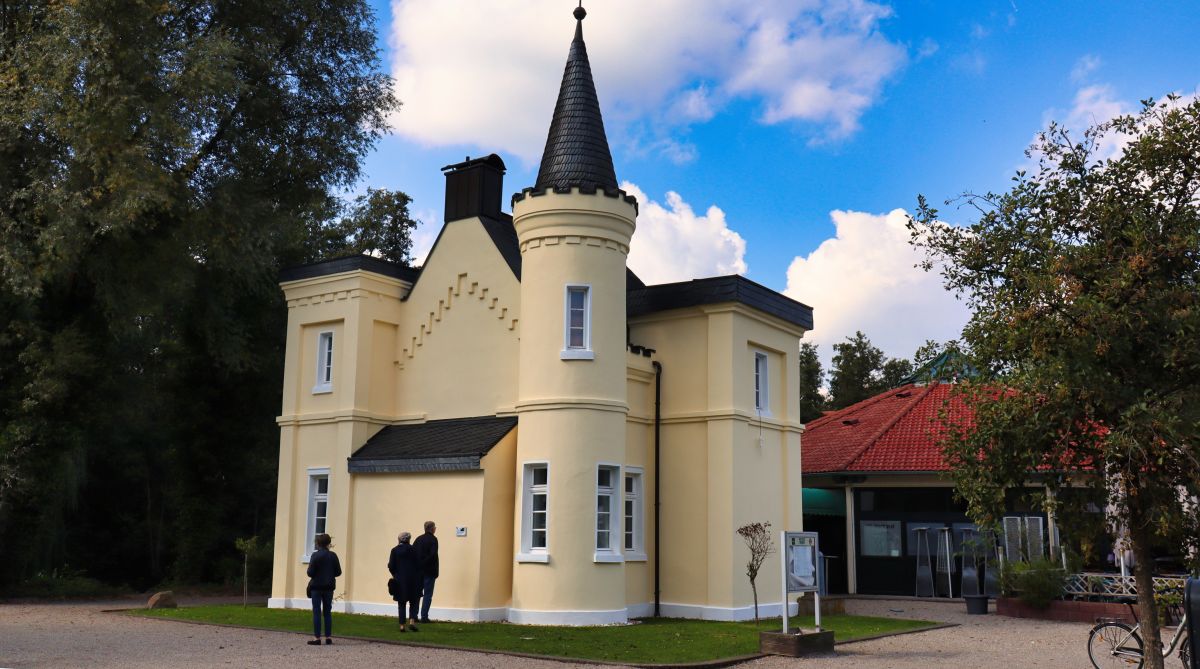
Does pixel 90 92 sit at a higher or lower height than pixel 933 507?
higher

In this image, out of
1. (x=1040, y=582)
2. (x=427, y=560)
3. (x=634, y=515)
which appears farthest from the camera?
(x=1040, y=582)

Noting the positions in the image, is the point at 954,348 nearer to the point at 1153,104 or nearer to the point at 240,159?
the point at 1153,104

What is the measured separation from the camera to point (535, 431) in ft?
58.0

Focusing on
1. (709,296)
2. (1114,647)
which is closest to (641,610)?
(709,296)

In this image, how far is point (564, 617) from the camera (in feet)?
55.3

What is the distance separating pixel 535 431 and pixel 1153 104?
1078 cm

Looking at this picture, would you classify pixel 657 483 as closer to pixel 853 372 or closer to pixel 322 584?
pixel 322 584

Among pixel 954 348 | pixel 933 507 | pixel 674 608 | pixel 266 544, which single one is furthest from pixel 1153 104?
pixel 266 544

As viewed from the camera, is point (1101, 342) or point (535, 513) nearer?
point (1101, 342)

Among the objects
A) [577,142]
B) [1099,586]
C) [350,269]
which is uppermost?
[577,142]

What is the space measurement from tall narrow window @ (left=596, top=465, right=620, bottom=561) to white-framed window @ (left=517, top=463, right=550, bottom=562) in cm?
87

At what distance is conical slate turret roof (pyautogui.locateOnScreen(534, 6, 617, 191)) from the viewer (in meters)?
18.3

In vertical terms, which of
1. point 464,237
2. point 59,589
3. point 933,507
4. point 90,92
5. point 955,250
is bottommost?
point 59,589

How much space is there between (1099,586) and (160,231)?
20416mm
